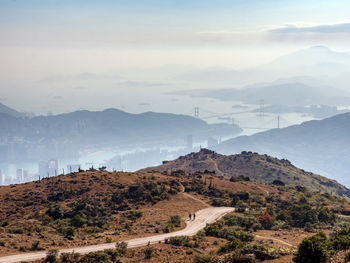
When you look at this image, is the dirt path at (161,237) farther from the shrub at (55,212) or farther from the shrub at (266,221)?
the shrub at (55,212)

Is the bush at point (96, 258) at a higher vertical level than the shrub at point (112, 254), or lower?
higher

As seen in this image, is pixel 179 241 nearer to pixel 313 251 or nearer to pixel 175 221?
pixel 175 221

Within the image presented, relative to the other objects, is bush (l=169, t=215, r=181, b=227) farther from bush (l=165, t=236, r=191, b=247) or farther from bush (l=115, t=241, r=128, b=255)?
bush (l=115, t=241, r=128, b=255)

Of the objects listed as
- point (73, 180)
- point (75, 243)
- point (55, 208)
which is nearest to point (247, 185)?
point (73, 180)

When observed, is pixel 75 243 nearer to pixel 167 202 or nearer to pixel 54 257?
pixel 54 257

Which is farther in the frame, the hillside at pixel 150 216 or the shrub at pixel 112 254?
the hillside at pixel 150 216

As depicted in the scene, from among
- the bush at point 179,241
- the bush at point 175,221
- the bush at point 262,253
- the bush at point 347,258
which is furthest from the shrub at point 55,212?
the bush at point 347,258

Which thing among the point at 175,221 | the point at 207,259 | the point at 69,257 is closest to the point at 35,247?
the point at 69,257
